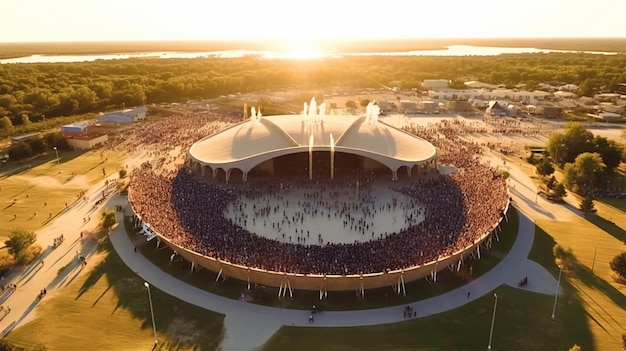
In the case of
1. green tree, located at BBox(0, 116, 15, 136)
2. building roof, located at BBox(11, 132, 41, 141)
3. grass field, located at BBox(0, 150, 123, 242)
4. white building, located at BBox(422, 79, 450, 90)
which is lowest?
grass field, located at BBox(0, 150, 123, 242)

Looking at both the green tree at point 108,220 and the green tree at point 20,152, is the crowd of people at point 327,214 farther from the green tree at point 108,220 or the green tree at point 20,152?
the green tree at point 20,152

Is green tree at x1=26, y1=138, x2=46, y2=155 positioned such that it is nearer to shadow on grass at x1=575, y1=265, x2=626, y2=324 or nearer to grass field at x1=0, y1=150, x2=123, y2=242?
grass field at x1=0, y1=150, x2=123, y2=242

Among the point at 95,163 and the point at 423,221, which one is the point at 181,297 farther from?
the point at 95,163

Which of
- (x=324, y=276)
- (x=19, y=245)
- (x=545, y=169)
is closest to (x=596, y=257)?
(x=545, y=169)

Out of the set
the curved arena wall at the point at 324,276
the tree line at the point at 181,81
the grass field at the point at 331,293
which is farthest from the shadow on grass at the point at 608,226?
the tree line at the point at 181,81

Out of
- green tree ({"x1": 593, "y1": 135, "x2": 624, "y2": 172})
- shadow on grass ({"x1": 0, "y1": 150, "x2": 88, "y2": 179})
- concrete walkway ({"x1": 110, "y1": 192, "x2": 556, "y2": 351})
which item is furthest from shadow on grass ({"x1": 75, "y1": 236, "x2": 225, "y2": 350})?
green tree ({"x1": 593, "y1": 135, "x2": 624, "y2": 172})

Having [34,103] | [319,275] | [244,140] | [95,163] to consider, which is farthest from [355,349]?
[34,103]
